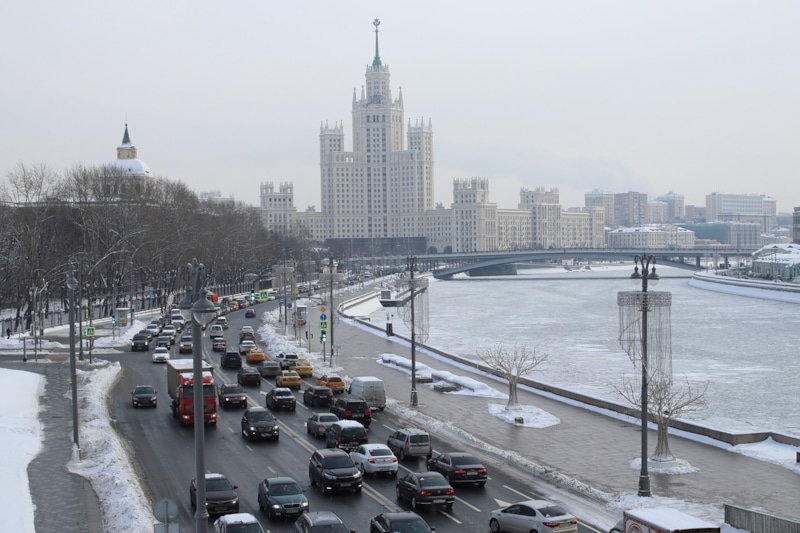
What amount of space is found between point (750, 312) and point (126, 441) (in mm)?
76520

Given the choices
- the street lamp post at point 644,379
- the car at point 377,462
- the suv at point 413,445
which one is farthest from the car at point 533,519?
the suv at point 413,445

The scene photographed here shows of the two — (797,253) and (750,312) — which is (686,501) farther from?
(797,253)

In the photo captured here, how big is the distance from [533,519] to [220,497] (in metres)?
6.02

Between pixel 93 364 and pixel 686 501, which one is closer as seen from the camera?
pixel 686 501

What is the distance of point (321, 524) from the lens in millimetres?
15688

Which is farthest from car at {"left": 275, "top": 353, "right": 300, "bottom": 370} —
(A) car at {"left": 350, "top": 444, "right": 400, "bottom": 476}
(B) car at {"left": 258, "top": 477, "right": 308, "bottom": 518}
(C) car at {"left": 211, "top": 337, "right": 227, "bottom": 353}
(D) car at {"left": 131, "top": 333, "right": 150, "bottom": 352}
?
(B) car at {"left": 258, "top": 477, "right": 308, "bottom": 518}

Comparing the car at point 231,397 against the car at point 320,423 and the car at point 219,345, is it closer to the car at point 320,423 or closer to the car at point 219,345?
the car at point 320,423

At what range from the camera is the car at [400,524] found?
52.0 feet

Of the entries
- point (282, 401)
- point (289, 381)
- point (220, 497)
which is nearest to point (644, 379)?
point (220, 497)

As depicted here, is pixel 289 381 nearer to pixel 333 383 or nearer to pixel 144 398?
pixel 333 383

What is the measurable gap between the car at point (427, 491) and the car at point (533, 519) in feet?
4.95

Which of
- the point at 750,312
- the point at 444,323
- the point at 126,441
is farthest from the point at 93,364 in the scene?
the point at 750,312

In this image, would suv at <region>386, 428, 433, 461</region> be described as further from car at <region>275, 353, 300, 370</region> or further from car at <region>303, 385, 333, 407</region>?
car at <region>275, 353, 300, 370</region>

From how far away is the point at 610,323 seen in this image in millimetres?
77250
